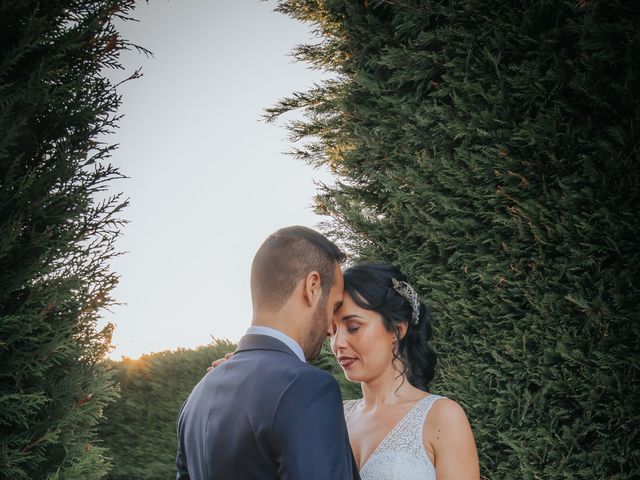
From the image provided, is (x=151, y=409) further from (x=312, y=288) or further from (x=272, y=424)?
(x=272, y=424)

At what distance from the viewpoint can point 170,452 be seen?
28.0 ft

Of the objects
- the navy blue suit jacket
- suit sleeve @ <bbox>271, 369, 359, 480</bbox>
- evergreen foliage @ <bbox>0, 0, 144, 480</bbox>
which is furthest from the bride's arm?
evergreen foliage @ <bbox>0, 0, 144, 480</bbox>

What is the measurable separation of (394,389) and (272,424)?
1951 mm

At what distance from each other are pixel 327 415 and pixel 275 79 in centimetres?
730

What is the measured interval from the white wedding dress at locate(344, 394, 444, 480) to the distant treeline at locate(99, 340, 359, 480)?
223 inches

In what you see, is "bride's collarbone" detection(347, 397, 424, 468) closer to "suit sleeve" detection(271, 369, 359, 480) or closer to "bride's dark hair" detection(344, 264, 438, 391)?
"bride's dark hair" detection(344, 264, 438, 391)

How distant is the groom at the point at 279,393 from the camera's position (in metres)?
1.72

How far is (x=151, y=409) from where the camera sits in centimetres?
876

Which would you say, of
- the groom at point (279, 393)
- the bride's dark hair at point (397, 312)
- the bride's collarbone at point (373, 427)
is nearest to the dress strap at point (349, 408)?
the bride's collarbone at point (373, 427)

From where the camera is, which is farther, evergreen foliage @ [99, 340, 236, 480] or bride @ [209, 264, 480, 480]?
evergreen foliage @ [99, 340, 236, 480]

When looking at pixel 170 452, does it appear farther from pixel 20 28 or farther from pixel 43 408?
pixel 20 28

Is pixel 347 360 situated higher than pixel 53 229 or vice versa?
pixel 53 229

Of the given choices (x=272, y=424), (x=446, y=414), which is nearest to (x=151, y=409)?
(x=446, y=414)

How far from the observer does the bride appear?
2.94m
